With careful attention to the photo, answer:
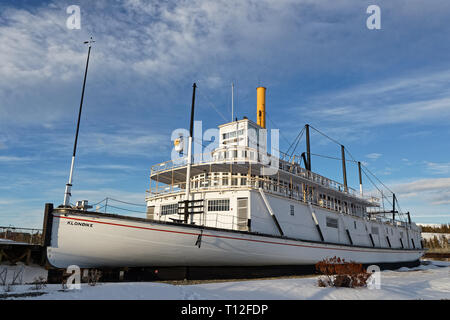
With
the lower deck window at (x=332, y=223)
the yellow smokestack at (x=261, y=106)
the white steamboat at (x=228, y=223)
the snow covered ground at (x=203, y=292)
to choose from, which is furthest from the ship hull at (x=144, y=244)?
the yellow smokestack at (x=261, y=106)

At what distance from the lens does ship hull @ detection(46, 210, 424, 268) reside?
12617 millimetres

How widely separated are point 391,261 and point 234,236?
79.4 feet

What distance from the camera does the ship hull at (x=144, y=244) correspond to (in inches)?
497

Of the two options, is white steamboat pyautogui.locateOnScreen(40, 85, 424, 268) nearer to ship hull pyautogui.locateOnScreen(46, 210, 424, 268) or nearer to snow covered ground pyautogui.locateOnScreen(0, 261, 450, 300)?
ship hull pyautogui.locateOnScreen(46, 210, 424, 268)

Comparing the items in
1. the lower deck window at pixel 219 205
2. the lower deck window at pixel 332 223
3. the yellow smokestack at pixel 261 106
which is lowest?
the lower deck window at pixel 332 223

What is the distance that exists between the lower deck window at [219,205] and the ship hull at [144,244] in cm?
266

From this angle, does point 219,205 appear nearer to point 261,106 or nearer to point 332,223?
point 332,223

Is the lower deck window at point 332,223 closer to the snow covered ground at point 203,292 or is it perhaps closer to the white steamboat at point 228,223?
the white steamboat at point 228,223

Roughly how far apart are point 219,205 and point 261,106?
1249 centimetres

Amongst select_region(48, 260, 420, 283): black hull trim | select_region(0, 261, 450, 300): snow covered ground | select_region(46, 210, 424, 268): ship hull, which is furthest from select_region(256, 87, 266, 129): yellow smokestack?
select_region(0, 261, 450, 300): snow covered ground

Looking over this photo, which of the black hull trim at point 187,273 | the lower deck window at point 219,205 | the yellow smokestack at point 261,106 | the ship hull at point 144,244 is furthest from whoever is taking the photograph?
the yellow smokestack at point 261,106

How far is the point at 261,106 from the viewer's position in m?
27.9
